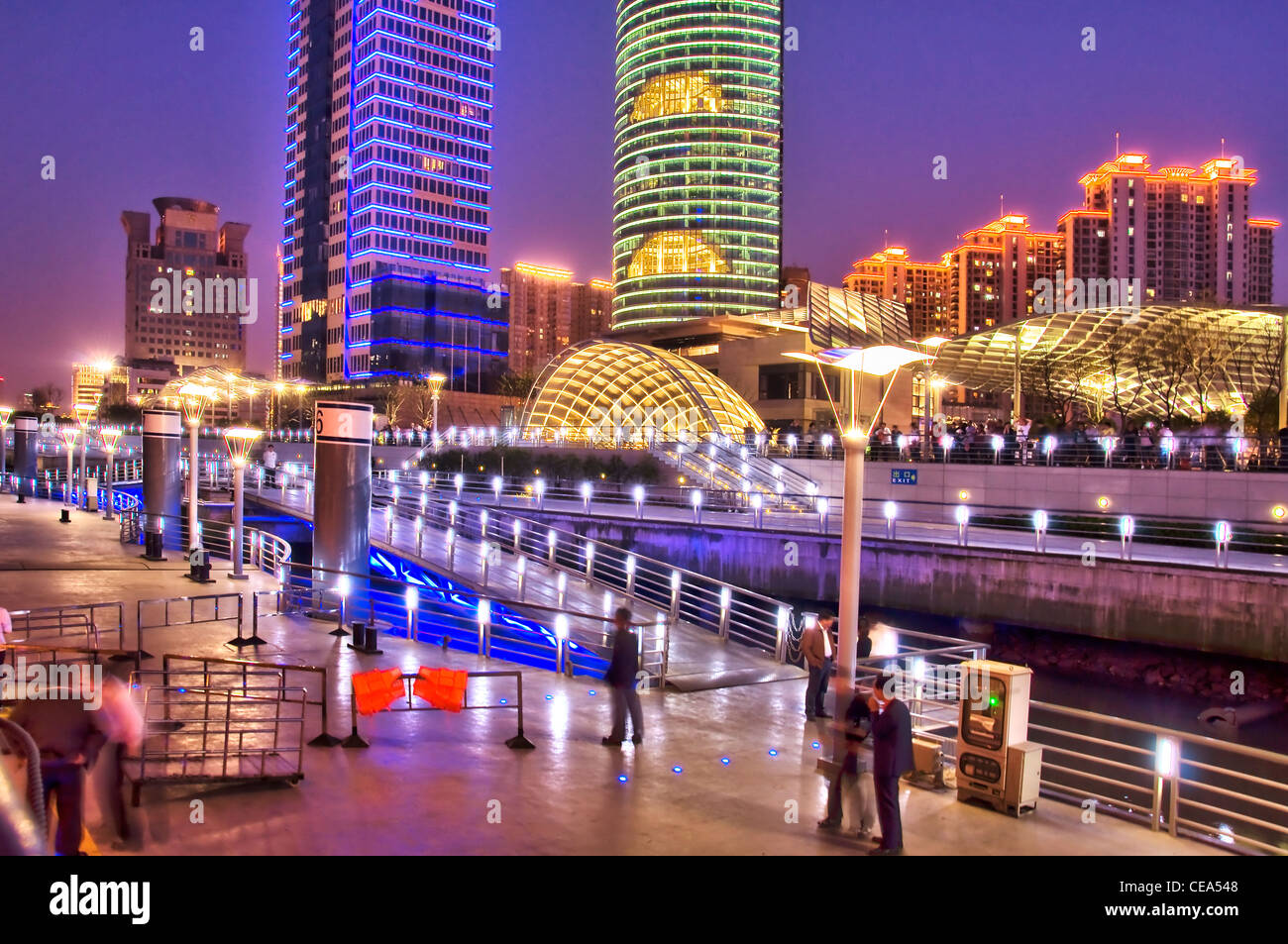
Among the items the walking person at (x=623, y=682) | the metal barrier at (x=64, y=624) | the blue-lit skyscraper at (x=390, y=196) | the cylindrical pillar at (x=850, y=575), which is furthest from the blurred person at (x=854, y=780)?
the blue-lit skyscraper at (x=390, y=196)

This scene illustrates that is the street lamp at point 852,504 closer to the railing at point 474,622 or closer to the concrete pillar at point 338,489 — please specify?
the railing at point 474,622

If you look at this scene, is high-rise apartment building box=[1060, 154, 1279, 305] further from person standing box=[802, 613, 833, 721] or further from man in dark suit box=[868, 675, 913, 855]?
man in dark suit box=[868, 675, 913, 855]

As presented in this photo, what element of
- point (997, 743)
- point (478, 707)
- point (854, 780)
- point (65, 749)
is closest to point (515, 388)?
point (478, 707)

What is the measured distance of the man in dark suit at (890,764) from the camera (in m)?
7.55

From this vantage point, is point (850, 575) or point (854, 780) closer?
point (854, 780)

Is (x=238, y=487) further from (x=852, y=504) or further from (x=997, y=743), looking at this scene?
(x=997, y=743)

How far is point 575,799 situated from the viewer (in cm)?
858

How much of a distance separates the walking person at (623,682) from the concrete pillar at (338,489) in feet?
32.1

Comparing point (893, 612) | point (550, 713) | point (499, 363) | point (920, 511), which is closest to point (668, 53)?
point (499, 363)

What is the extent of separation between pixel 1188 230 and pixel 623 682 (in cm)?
16834

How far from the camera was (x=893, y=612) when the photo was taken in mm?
25797

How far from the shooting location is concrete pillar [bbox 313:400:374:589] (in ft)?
61.6
